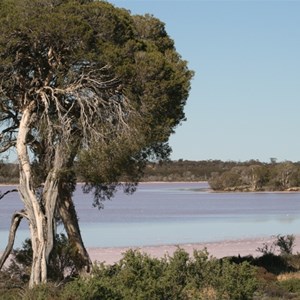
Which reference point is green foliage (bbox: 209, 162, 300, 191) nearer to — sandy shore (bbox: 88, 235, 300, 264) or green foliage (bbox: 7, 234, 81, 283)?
sandy shore (bbox: 88, 235, 300, 264)

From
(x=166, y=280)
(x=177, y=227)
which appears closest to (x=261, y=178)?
(x=177, y=227)

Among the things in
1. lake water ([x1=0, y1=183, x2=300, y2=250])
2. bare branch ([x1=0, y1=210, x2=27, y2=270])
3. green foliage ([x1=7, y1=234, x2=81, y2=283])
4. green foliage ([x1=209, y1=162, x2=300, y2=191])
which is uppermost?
green foliage ([x1=209, y1=162, x2=300, y2=191])

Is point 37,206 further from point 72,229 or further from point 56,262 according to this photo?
point 72,229

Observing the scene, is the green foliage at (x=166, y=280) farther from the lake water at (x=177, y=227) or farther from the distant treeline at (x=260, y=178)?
the distant treeline at (x=260, y=178)

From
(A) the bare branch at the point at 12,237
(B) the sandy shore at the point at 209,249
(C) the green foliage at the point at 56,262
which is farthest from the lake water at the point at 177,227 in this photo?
(A) the bare branch at the point at 12,237

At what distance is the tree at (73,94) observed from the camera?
1778cm

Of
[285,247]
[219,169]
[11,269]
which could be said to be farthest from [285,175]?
[11,269]

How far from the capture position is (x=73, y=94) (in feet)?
61.0

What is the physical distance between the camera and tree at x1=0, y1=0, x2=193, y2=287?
17.8m

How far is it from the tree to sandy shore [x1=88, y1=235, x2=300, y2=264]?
423 inches

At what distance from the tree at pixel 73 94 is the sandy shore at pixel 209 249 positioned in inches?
423

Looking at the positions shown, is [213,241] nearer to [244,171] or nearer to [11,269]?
[11,269]

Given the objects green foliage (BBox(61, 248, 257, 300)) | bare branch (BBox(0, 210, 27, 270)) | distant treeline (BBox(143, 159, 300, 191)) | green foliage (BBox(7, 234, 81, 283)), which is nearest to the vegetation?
green foliage (BBox(61, 248, 257, 300))

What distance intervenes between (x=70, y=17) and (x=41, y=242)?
4.57 metres
